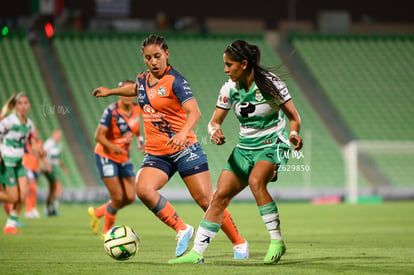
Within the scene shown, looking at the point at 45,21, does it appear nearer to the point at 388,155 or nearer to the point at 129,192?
the point at 388,155

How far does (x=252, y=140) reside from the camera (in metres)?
8.69

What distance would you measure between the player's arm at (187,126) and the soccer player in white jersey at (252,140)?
227mm

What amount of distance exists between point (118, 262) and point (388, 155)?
23.8 m

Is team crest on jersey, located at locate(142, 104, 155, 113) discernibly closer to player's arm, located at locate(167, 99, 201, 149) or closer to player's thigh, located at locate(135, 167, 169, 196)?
player's arm, located at locate(167, 99, 201, 149)

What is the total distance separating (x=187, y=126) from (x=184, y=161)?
0.70m

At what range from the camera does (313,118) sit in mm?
32125

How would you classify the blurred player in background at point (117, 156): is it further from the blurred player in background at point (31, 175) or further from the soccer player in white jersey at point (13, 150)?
the blurred player in background at point (31, 175)

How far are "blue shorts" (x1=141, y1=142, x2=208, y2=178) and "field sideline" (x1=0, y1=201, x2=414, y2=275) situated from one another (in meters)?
1.04

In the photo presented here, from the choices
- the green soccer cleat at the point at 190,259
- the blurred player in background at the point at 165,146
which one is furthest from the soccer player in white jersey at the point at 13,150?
the green soccer cleat at the point at 190,259

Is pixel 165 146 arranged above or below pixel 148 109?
below

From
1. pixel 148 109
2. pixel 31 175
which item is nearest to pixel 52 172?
pixel 31 175

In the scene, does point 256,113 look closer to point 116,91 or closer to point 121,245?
point 116,91

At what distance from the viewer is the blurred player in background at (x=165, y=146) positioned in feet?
29.9

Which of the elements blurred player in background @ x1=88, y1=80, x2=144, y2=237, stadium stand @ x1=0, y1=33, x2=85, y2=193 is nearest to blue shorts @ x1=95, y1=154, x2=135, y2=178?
blurred player in background @ x1=88, y1=80, x2=144, y2=237
